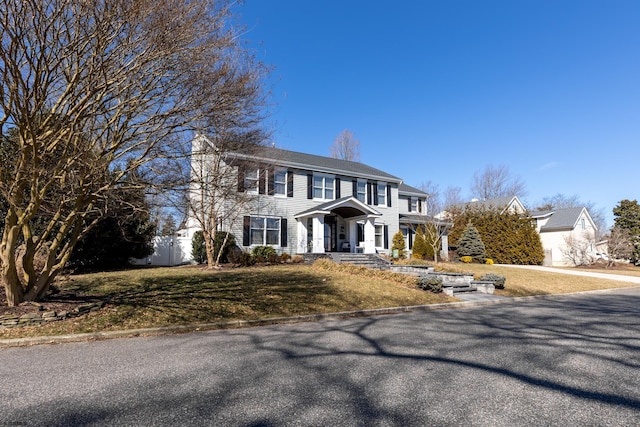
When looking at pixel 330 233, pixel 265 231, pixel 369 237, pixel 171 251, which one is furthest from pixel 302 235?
pixel 171 251

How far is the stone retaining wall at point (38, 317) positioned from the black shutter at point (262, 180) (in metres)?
11.3

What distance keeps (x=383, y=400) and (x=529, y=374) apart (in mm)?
2106

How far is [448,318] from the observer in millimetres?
8773

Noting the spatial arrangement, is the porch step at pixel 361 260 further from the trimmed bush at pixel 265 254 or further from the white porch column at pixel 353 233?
the trimmed bush at pixel 265 254

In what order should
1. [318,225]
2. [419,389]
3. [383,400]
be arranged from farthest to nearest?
[318,225]
[419,389]
[383,400]

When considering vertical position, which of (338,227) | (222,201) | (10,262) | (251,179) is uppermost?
(251,179)

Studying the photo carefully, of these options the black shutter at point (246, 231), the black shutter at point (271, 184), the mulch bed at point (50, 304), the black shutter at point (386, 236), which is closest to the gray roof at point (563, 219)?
the black shutter at point (386, 236)

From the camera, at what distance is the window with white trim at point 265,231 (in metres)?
19.7

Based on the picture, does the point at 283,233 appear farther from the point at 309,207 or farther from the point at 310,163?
the point at 310,163

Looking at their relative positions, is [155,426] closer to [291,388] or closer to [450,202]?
[291,388]

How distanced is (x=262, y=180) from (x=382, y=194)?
32.4 feet

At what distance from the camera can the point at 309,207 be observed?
22000 millimetres

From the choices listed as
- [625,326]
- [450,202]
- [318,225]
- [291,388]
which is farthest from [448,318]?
[450,202]

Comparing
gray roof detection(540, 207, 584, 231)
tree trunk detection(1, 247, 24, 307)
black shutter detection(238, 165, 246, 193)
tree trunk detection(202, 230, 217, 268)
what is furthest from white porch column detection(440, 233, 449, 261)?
tree trunk detection(1, 247, 24, 307)
